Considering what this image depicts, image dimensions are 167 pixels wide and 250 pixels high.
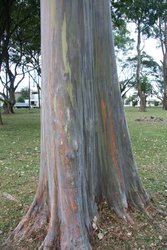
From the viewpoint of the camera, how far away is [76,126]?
308 centimetres

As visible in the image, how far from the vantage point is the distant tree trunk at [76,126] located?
306 centimetres

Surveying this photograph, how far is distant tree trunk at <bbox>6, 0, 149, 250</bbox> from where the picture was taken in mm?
3057

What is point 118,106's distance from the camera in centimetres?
374

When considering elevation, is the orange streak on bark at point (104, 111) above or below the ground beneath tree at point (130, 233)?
above

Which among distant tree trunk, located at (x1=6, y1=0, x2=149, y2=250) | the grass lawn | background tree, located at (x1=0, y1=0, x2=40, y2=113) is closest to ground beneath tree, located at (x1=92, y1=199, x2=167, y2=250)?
the grass lawn

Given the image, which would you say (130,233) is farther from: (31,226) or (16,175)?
(16,175)

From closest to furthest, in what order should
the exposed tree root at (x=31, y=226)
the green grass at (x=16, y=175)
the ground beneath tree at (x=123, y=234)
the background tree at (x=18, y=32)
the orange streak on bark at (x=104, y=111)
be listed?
the ground beneath tree at (x=123, y=234) < the exposed tree root at (x=31, y=226) < the orange streak on bark at (x=104, y=111) < the green grass at (x=16, y=175) < the background tree at (x=18, y=32)

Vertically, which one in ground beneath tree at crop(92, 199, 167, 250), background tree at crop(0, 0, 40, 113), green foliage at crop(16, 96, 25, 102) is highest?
background tree at crop(0, 0, 40, 113)

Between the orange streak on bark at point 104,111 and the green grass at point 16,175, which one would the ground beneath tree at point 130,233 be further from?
the green grass at point 16,175

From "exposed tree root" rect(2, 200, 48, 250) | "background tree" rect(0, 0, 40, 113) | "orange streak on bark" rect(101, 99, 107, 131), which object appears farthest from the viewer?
"background tree" rect(0, 0, 40, 113)

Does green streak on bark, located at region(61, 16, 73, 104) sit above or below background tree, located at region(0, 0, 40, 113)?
below

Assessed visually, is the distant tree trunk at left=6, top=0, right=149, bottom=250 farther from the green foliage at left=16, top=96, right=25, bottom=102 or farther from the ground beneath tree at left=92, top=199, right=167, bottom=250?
the green foliage at left=16, top=96, right=25, bottom=102

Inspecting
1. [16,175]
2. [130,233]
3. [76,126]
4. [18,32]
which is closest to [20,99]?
[18,32]

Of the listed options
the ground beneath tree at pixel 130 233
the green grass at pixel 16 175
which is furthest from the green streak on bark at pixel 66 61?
the green grass at pixel 16 175
